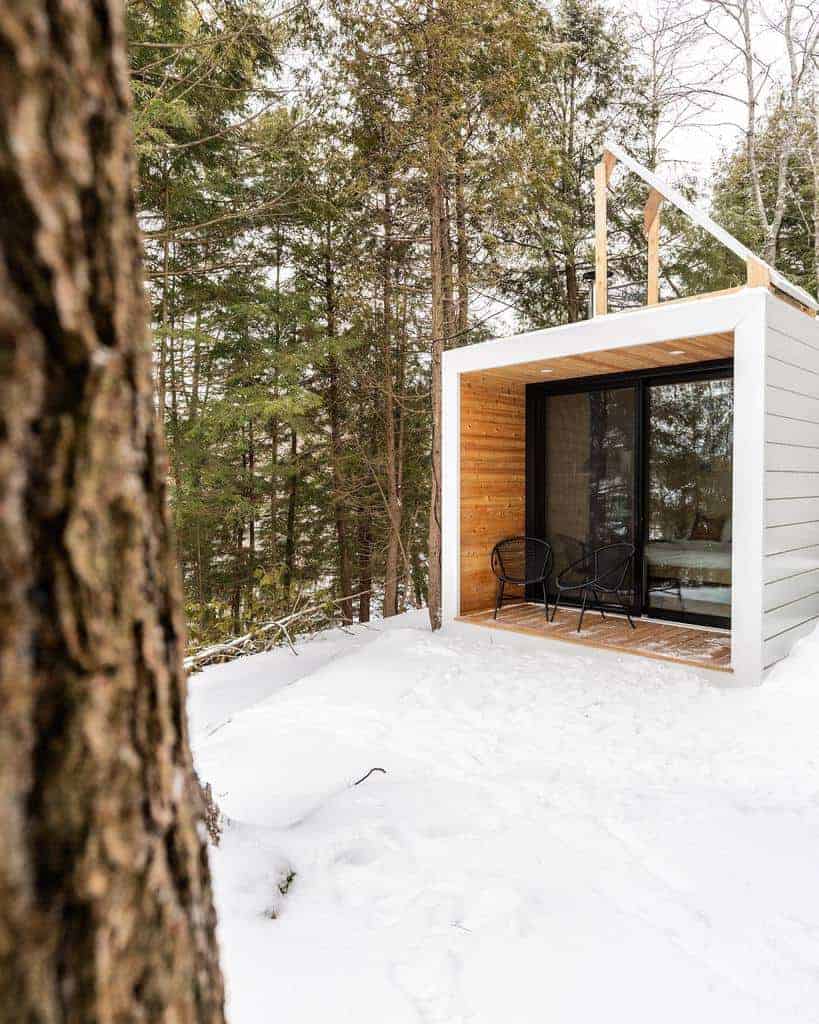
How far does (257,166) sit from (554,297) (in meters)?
4.54

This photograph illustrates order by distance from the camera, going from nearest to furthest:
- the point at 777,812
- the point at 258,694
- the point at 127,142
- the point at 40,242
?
the point at 40,242 → the point at 127,142 → the point at 777,812 → the point at 258,694

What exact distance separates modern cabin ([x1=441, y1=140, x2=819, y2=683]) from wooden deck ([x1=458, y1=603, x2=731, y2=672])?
23 mm

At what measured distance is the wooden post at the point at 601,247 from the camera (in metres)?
5.45

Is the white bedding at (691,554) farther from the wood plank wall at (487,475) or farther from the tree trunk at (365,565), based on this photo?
the tree trunk at (365,565)

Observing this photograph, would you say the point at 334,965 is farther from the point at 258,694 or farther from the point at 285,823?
the point at 258,694

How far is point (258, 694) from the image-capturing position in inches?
217

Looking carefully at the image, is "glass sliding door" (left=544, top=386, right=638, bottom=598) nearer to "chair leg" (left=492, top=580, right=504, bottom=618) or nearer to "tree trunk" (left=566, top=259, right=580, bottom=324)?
"chair leg" (left=492, top=580, right=504, bottom=618)

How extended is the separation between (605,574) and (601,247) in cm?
278

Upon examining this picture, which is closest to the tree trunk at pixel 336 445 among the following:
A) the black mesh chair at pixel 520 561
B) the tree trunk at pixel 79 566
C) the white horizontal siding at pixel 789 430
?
the black mesh chair at pixel 520 561

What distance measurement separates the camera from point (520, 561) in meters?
7.17

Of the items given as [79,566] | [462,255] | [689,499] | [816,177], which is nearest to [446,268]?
[462,255]

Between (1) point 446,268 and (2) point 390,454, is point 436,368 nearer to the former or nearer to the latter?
(1) point 446,268

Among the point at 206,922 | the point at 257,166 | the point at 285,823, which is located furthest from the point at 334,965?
the point at 257,166

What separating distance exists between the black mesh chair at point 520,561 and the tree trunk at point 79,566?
19.4 feet
